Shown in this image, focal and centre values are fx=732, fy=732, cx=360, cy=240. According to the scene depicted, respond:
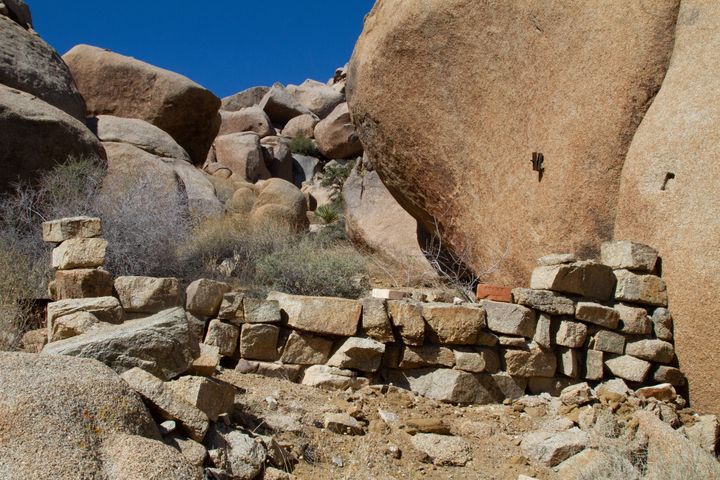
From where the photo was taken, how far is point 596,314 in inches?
219

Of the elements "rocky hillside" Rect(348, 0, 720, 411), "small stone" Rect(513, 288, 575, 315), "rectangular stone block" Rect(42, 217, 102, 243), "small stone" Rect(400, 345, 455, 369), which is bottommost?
"small stone" Rect(400, 345, 455, 369)

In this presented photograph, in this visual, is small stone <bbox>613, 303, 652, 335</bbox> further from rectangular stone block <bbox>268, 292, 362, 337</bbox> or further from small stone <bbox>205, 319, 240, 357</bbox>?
small stone <bbox>205, 319, 240, 357</bbox>

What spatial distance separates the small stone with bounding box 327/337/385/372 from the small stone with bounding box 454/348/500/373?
23.0 inches

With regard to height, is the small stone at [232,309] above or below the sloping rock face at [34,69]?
below

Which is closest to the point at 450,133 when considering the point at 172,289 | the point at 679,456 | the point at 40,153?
the point at 172,289

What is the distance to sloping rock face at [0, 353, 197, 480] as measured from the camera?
8.41 feet

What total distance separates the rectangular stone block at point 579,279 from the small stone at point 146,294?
9.22 ft

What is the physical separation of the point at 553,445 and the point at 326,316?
1785 mm

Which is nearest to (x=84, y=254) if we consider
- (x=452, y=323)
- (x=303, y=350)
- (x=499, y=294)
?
A: (x=303, y=350)

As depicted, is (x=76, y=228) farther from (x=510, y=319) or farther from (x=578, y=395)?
(x=578, y=395)

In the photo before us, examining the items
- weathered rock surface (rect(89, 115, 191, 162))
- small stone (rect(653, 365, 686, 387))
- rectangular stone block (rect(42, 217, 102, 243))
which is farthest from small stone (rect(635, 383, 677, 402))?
weathered rock surface (rect(89, 115, 191, 162))

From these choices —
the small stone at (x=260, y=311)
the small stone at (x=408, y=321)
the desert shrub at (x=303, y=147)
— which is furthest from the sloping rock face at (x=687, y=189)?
the desert shrub at (x=303, y=147)

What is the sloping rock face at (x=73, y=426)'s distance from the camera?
2.56 meters

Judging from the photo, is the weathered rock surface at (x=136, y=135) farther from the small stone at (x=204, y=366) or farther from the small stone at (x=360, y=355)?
the small stone at (x=204, y=366)
